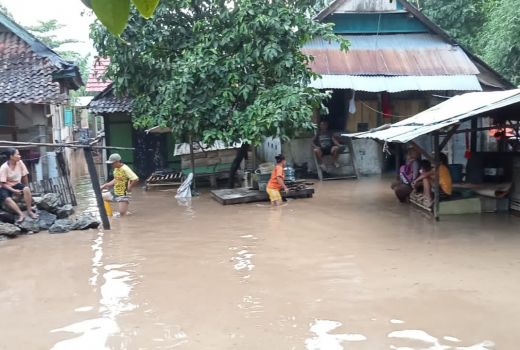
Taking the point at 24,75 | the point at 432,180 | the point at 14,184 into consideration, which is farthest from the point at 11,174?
the point at 432,180

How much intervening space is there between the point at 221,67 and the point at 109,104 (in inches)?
199

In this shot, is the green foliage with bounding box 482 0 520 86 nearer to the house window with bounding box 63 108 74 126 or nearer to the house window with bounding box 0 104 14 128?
the house window with bounding box 0 104 14 128

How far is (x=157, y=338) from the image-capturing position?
433 cm

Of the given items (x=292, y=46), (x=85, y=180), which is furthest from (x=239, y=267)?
(x=85, y=180)

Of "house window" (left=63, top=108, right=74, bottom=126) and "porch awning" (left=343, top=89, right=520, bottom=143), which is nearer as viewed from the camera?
"porch awning" (left=343, top=89, right=520, bottom=143)

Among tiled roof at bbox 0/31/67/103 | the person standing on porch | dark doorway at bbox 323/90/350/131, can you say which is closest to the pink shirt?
the person standing on porch

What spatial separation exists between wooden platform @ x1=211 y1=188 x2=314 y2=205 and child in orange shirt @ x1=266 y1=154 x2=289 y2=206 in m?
0.45

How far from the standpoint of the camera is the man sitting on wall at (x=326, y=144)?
14.2m

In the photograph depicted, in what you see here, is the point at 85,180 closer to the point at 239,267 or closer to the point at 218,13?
the point at 218,13

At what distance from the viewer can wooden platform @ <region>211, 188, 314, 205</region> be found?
11.0 meters

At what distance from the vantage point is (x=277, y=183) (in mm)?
10742

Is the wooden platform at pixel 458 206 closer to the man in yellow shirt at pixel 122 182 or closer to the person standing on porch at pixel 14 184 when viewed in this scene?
the man in yellow shirt at pixel 122 182

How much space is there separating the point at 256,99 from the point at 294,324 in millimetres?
7183

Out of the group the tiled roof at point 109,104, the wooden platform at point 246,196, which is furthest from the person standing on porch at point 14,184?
the tiled roof at point 109,104
